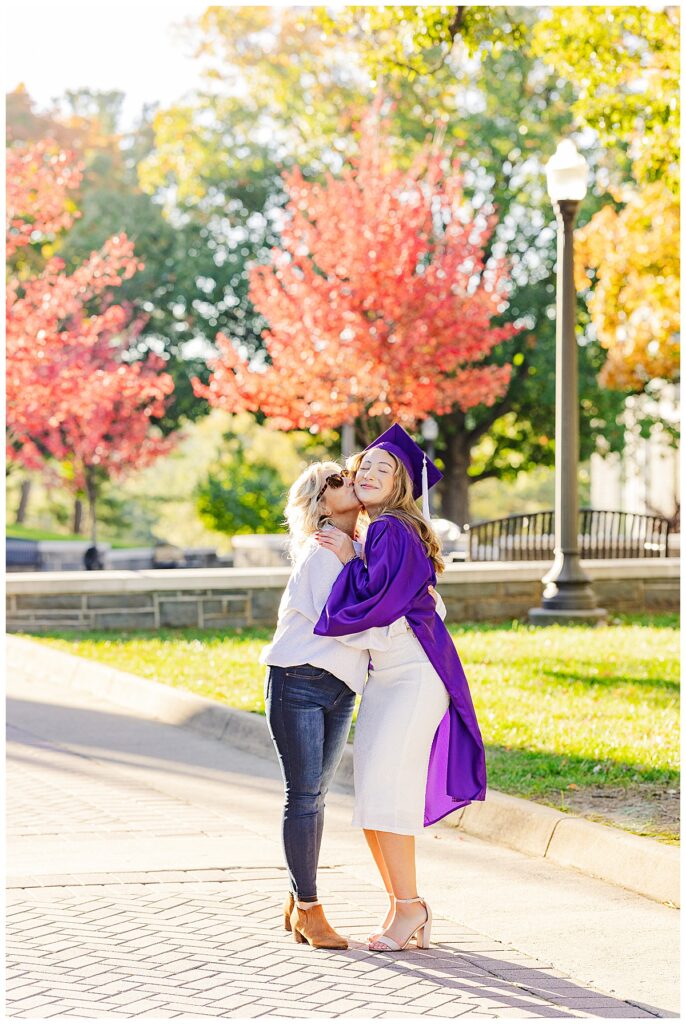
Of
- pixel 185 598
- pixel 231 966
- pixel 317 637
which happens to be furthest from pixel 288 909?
pixel 185 598

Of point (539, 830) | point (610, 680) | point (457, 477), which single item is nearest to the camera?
point (539, 830)

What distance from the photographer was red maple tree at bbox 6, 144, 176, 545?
59.7 ft

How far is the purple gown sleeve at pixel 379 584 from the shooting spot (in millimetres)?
4859

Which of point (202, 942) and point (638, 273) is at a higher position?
point (638, 273)

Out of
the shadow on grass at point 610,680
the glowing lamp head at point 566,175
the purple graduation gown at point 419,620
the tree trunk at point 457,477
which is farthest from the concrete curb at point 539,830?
the tree trunk at point 457,477

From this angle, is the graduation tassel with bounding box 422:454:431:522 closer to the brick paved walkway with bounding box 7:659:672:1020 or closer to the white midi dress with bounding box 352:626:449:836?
the white midi dress with bounding box 352:626:449:836

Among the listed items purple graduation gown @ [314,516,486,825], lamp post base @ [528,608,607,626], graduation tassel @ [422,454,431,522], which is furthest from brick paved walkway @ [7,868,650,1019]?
lamp post base @ [528,608,607,626]

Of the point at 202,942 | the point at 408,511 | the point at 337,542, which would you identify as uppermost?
the point at 408,511

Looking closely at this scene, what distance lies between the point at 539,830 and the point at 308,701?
6.83 feet

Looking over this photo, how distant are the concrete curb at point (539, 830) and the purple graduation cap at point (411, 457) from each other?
6.32 feet

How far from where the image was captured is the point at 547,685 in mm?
10609

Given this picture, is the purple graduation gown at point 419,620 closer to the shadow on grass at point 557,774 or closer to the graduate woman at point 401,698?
the graduate woman at point 401,698

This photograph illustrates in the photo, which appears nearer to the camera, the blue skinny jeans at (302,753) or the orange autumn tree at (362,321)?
the blue skinny jeans at (302,753)

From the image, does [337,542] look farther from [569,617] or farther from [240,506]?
[240,506]
